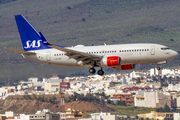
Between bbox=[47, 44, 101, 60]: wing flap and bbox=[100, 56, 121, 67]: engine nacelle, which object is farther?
bbox=[47, 44, 101, 60]: wing flap

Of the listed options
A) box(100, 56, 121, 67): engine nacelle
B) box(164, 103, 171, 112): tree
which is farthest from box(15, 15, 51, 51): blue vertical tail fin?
box(164, 103, 171, 112): tree

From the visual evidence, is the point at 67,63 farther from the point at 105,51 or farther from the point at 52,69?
the point at 52,69

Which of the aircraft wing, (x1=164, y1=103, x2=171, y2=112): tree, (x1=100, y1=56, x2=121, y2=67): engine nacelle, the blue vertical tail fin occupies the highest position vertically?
the blue vertical tail fin

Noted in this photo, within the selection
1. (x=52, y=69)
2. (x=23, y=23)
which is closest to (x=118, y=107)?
(x=52, y=69)

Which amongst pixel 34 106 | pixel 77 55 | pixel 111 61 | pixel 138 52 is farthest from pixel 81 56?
pixel 34 106

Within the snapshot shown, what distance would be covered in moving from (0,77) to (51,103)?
7634 cm

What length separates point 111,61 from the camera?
2427 inches

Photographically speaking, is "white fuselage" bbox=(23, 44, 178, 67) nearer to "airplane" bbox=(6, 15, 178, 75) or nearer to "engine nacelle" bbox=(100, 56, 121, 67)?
"airplane" bbox=(6, 15, 178, 75)

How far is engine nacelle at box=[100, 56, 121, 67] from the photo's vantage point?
61.5 m

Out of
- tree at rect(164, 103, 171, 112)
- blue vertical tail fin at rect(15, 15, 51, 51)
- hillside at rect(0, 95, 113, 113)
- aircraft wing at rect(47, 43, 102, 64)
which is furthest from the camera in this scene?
tree at rect(164, 103, 171, 112)

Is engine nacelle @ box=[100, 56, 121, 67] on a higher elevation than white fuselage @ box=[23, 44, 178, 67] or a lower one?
lower

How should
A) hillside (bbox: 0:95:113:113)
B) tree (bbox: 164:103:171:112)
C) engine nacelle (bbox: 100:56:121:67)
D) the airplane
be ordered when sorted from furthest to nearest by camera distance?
1. tree (bbox: 164:103:171:112)
2. hillside (bbox: 0:95:113:113)
3. the airplane
4. engine nacelle (bbox: 100:56:121:67)

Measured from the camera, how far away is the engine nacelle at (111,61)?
6147 cm

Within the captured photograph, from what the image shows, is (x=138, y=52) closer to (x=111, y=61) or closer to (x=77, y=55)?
(x=111, y=61)
